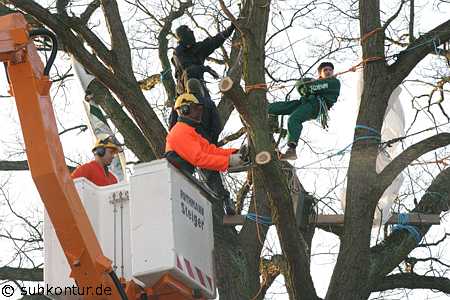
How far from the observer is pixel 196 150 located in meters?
10.5

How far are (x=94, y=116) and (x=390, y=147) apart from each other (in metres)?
3.00

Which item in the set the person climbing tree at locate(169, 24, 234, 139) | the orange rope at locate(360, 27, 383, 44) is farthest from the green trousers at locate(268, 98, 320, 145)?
the orange rope at locate(360, 27, 383, 44)

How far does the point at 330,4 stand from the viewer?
1341 centimetres

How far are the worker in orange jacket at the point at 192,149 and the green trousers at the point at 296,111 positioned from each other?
3.46 ft

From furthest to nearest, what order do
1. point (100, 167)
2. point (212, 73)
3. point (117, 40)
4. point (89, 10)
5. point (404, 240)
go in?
point (89, 10) → point (117, 40) → point (212, 73) → point (404, 240) → point (100, 167)

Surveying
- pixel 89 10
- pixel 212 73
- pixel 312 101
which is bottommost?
pixel 312 101

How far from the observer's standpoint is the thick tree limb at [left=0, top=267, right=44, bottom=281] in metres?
11.9

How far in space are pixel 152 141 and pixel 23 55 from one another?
2664mm

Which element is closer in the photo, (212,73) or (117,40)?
(212,73)

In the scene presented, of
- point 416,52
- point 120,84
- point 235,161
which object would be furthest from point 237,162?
point 416,52

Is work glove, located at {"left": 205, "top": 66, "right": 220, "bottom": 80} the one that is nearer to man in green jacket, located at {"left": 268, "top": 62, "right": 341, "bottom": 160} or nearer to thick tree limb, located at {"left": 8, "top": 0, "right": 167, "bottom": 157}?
man in green jacket, located at {"left": 268, "top": 62, "right": 341, "bottom": 160}

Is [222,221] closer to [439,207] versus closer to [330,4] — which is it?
[439,207]

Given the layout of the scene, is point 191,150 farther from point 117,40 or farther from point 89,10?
point 89,10

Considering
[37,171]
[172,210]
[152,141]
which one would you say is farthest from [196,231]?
[152,141]
